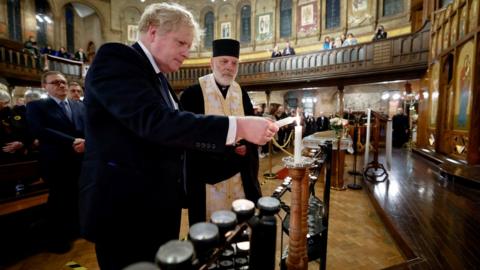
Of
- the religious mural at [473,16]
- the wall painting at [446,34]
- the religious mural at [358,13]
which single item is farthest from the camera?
the religious mural at [358,13]

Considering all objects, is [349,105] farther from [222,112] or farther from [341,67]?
[222,112]

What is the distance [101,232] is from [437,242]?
2.83 metres

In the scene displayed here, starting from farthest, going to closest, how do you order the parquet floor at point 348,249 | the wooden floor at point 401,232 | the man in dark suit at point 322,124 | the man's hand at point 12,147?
the man in dark suit at point 322,124 → the man's hand at point 12,147 → the parquet floor at point 348,249 → the wooden floor at point 401,232

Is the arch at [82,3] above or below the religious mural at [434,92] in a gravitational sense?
above

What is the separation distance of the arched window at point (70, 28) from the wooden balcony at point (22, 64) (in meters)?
5.78

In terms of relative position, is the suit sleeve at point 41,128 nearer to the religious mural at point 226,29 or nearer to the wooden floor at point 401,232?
the wooden floor at point 401,232

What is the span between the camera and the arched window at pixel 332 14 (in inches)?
549

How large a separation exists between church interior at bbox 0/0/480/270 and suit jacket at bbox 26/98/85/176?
64cm

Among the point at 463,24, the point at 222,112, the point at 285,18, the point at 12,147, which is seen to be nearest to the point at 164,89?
the point at 222,112

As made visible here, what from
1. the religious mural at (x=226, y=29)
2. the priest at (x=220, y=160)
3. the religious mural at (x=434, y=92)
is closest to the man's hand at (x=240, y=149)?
the priest at (x=220, y=160)

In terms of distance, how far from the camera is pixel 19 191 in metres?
3.08

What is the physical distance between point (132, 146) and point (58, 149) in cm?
228

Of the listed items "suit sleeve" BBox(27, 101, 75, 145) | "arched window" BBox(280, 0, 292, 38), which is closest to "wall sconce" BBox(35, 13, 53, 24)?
"arched window" BBox(280, 0, 292, 38)

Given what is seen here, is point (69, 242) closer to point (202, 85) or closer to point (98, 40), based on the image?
point (202, 85)
